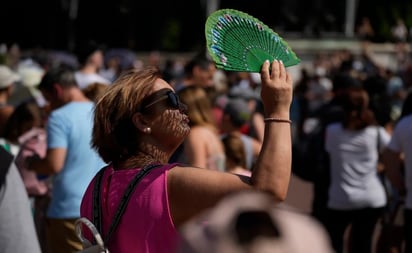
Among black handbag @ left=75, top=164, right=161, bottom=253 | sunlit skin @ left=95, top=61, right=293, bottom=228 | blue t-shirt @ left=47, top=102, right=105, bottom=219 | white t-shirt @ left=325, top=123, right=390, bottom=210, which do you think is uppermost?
sunlit skin @ left=95, top=61, right=293, bottom=228

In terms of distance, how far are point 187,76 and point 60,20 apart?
118 ft

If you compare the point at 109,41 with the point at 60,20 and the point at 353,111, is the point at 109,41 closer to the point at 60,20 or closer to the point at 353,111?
the point at 60,20

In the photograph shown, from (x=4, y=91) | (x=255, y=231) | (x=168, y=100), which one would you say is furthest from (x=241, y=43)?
(x=4, y=91)

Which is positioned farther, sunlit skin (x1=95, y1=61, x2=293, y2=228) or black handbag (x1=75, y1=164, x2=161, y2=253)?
black handbag (x1=75, y1=164, x2=161, y2=253)

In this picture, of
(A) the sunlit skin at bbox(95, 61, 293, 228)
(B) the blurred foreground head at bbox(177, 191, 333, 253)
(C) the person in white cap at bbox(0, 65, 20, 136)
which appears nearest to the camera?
(B) the blurred foreground head at bbox(177, 191, 333, 253)

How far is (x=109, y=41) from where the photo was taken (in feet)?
135

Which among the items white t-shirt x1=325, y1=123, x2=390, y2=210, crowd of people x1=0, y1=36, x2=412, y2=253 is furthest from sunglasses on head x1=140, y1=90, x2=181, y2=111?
white t-shirt x1=325, y1=123, x2=390, y2=210

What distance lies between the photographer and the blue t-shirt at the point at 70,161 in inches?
233

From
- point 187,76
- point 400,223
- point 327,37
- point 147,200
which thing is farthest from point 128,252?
point 327,37

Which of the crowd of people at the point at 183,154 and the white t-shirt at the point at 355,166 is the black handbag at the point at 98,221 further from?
the white t-shirt at the point at 355,166

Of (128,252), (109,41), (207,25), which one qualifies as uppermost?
(207,25)

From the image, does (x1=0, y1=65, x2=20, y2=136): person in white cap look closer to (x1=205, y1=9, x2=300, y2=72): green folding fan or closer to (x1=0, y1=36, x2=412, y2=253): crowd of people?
(x1=0, y1=36, x2=412, y2=253): crowd of people

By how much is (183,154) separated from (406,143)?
Result: 1.55 metres

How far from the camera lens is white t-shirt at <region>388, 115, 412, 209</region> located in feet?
21.1
